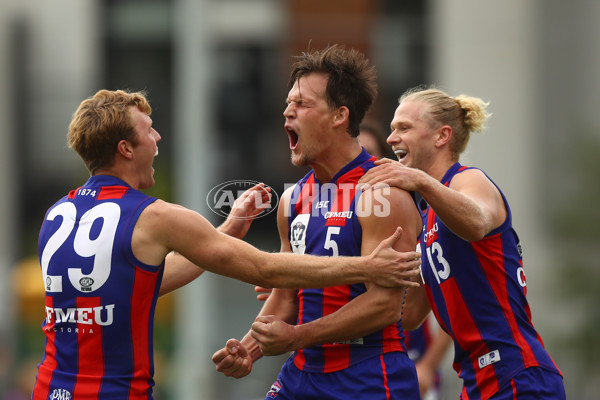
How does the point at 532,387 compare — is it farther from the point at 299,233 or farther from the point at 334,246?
the point at 299,233

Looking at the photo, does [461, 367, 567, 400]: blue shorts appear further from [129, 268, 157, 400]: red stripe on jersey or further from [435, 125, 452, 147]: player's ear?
[129, 268, 157, 400]: red stripe on jersey

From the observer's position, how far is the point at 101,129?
16.9 ft

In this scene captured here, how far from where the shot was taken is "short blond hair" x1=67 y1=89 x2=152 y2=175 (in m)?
5.16

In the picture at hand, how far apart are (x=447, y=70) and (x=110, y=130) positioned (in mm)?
20963

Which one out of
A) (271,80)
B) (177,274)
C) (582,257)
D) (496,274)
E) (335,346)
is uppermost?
(496,274)

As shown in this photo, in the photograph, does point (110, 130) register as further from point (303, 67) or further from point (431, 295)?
point (431, 295)

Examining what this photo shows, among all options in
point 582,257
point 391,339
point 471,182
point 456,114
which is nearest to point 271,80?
point 582,257

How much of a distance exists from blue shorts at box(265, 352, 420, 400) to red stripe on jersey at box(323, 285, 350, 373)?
4 cm

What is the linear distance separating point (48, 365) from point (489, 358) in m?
2.51

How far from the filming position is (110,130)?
516cm

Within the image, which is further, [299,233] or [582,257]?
[582,257]

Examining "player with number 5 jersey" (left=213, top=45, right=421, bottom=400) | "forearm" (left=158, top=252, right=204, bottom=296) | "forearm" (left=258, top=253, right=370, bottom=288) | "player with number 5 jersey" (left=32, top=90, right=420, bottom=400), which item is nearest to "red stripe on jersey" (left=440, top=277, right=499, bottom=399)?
"player with number 5 jersey" (left=213, top=45, right=421, bottom=400)

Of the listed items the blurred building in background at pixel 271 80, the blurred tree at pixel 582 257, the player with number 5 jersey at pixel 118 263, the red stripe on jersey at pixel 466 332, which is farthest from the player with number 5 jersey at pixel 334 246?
the blurred building in background at pixel 271 80

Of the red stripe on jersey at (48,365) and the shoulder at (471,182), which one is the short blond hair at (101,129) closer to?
the red stripe on jersey at (48,365)
